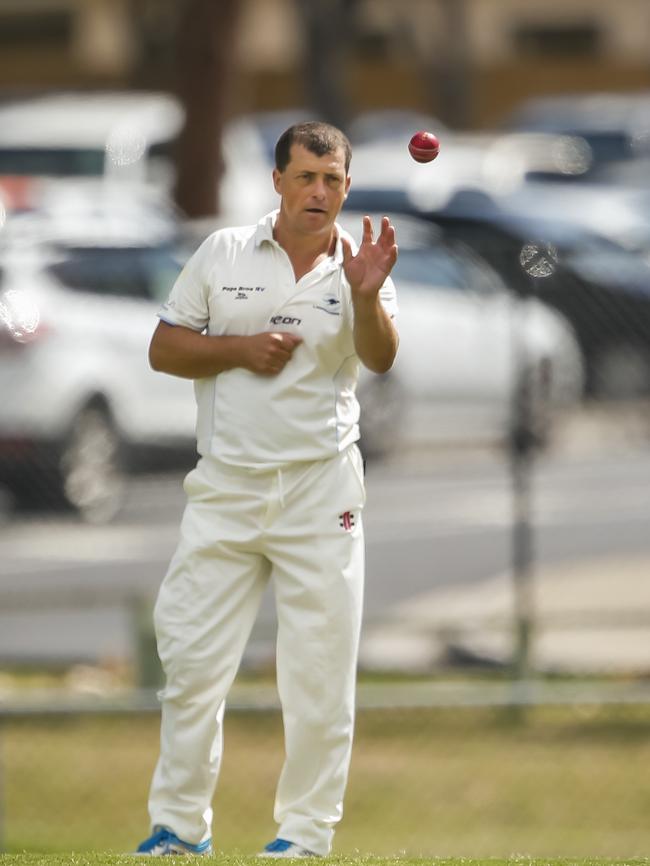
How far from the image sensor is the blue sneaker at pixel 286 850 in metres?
5.20

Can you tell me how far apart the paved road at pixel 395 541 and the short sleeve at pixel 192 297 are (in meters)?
5.06

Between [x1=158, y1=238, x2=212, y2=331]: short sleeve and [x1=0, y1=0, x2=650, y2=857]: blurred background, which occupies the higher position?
[x1=158, y1=238, x2=212, y2=331]: short sleeve

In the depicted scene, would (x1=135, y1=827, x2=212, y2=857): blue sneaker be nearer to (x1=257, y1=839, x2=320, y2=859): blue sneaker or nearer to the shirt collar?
(x1=257, y1=839, x2=320, y2=859): blue sneaker

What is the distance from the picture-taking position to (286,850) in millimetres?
5215

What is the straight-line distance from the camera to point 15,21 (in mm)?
40094

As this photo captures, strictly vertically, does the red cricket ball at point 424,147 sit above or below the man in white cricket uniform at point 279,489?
above

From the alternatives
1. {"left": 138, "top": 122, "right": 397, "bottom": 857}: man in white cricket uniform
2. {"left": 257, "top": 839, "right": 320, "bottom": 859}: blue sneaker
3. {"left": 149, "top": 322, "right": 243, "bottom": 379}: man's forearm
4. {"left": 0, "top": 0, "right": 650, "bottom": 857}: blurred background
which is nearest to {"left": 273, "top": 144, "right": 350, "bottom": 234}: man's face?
{"left": 138, "top": 122, "right": 397, "bottom": 857}: man in white cricket uniform

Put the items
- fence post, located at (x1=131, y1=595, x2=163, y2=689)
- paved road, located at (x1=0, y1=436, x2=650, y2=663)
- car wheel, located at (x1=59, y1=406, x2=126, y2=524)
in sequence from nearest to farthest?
fence post, located at (x1=131, y1=595, x2=163, y2=689) → car wheel, located at (x1=59, y1=406, x2=126, y2=524) → paved road, located at (x1=0, y1=436, x2=650, y2=663)

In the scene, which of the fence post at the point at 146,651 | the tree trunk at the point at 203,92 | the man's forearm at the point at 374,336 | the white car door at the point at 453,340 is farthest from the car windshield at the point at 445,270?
the tree trunk at the point at 203,92

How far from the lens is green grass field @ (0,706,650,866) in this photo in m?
8.34

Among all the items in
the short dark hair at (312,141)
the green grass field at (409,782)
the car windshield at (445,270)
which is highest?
the car windshield at (445,270)

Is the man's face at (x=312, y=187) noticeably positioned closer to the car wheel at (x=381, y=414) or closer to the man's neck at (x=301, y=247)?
the man's neck at (x=301, y=247)

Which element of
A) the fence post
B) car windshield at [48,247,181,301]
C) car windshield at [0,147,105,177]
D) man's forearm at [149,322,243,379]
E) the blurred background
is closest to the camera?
man's forearm at [149,322,243,379]

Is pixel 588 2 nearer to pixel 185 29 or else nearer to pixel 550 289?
pixel 185 29
